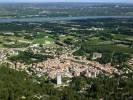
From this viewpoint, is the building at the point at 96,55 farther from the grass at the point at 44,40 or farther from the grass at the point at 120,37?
the grass at the point at 120,37

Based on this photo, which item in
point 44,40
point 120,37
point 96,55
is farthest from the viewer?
point 120,37

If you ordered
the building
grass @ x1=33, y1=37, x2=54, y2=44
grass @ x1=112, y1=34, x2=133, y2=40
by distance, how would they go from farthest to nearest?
grass @ x1=112, y1=34, x2=133, y2=40 < grass @ x1=33, y1=37, x2=54, y2=44 < the building

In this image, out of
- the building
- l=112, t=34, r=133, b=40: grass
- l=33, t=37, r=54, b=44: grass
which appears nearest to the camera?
the building

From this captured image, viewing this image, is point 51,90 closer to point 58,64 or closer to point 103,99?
point 103,99

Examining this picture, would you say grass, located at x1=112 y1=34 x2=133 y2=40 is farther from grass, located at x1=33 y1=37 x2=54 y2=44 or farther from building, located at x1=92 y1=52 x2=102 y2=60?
building, located at x1=92 y1=52 x2=102 y2=60

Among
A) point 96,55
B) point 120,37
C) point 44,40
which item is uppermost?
point 96,55

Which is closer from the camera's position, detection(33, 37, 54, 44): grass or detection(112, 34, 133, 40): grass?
detection(33, 37, 54, 44): grass

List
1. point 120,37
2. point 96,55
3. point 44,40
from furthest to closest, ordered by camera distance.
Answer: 1. point 120,37
2. point 44,40
3. point 96,55

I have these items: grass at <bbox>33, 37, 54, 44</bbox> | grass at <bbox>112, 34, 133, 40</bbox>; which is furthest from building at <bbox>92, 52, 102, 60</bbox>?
grass at <bbox>112, 34, 133, 40</bbox>

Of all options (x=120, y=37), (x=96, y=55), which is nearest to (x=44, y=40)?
(x=120, y=37)

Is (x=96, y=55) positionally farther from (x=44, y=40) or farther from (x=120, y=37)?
(x=120, y=37)

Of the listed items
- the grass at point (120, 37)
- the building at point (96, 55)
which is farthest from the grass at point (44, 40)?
the building at point (96, 55)
